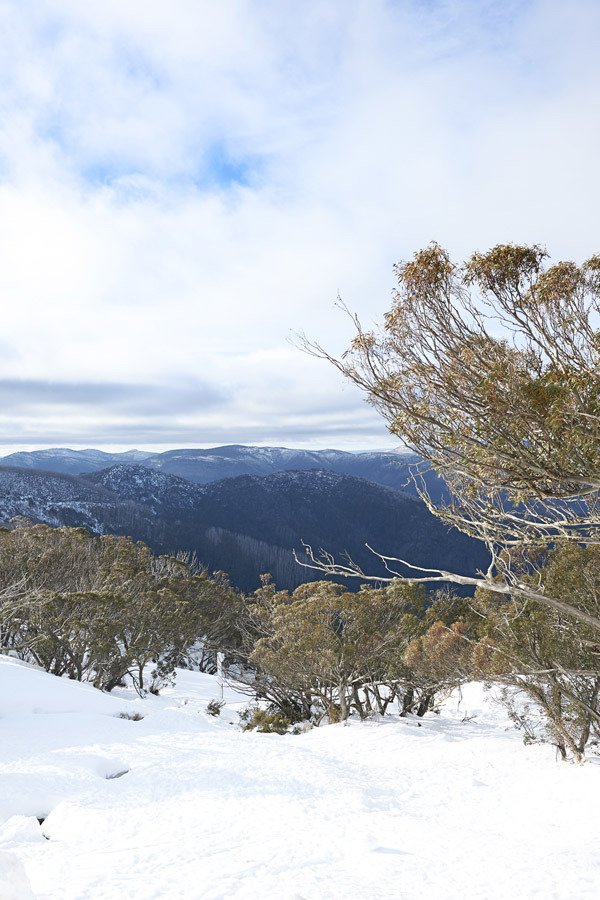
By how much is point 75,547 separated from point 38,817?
26.4 meters

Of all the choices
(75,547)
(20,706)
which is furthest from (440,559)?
(20,706)

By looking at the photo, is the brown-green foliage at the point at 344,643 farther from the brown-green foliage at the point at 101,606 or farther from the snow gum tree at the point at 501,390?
the snow gum tree at the point at 501,390

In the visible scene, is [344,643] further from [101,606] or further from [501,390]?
[501,390]

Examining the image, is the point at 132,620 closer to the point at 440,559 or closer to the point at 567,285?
the point at 567,285

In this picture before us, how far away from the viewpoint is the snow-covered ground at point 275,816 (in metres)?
5.02

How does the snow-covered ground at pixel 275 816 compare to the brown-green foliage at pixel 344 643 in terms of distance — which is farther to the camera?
the brown-green foliage at pixel 344 643

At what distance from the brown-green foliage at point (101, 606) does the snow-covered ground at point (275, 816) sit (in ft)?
22.3

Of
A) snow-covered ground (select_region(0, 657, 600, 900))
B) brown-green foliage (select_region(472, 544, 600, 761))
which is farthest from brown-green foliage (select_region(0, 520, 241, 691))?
brown-green foliage (select_region(472, 544, 600, 761))

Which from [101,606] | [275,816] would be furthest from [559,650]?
[101,606]

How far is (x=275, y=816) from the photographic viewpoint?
7.12m

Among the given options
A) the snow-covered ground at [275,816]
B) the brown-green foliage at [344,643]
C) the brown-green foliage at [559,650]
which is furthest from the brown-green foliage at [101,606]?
the brown-green foliage at [559,650]

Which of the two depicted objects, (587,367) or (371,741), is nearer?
(587,367)

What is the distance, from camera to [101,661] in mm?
23312

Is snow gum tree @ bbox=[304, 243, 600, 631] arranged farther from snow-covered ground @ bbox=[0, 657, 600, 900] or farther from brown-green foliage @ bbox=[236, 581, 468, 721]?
brown-green foliage @ bbox=[236, 581, 468, 721]
